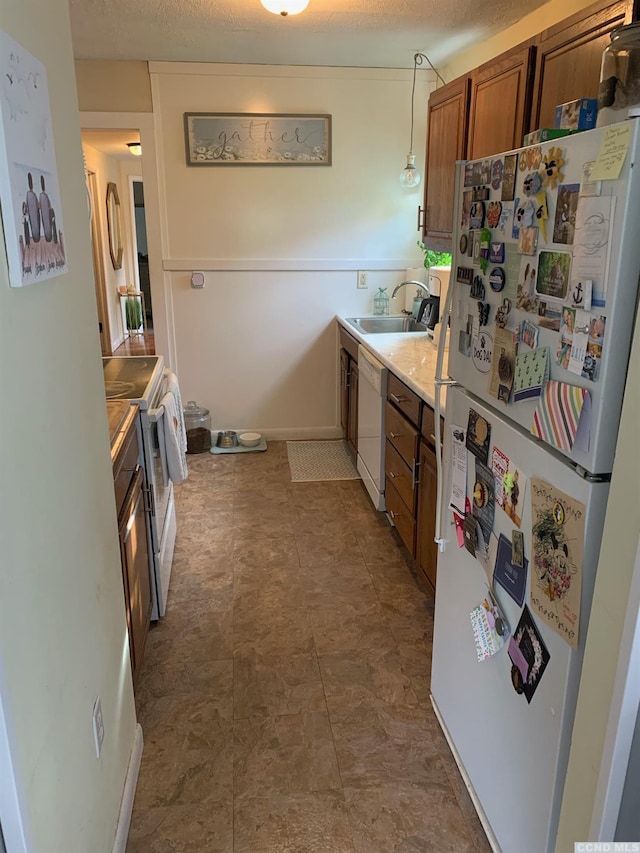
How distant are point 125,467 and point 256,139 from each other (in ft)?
9.30

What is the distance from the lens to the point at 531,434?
1354mm

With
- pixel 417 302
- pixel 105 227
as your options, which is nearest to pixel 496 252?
pixel 417 302

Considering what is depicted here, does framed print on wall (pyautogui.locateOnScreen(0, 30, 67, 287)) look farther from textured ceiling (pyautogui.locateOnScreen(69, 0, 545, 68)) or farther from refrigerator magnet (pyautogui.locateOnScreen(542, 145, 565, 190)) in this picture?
textured ceiling (pyautogui.locateOnScreen(69, 0, 545, 68))

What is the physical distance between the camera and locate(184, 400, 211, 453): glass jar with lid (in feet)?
14.6

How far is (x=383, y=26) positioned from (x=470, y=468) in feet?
8.62

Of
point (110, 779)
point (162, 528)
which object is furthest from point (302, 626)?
point (110, 779)

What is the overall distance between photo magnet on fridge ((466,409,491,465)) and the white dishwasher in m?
1.49

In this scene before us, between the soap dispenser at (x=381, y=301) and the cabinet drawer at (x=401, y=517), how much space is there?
5.50 feet

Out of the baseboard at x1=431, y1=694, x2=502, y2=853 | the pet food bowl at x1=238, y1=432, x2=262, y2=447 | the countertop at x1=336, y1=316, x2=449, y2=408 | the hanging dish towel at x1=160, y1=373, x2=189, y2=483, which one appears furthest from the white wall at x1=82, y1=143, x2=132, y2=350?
the baseboard at x1=431, y1=694, x2=502, y2=853

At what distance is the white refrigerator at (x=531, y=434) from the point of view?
1.09 meters

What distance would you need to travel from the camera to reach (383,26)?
3232 mm

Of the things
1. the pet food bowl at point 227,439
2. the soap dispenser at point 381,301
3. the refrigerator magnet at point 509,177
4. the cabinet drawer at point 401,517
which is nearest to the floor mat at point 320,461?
the pet food bowl at point 227,439

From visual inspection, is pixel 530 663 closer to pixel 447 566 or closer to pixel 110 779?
pixel 447 566

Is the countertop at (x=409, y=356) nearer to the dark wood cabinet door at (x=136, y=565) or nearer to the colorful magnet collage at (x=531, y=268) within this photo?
the colorful magnet collage at (x=531, y=268)
